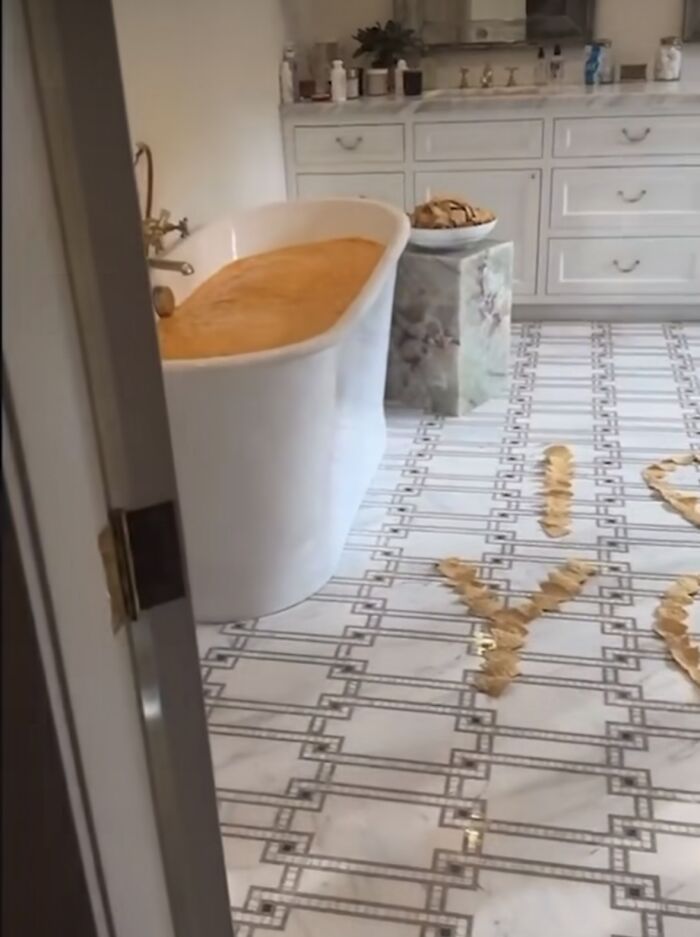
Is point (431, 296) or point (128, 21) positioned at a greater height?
point (128, 21)

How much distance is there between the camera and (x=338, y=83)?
4172mm

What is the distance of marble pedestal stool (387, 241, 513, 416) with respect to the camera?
10.8 feet

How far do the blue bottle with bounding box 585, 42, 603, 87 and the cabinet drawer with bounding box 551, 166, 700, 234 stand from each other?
0.47m

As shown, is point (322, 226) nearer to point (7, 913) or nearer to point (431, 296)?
point (431, 296)

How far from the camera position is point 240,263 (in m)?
3.44

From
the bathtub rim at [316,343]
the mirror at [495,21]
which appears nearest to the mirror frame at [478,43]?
the mirror at [495,21]

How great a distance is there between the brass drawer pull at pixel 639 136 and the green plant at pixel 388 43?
1010 mm

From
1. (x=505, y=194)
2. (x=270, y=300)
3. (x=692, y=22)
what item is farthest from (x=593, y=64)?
(x=270, y=300)

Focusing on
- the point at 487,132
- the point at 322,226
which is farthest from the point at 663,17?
the point at 322,226

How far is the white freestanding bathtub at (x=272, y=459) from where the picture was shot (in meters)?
2.12

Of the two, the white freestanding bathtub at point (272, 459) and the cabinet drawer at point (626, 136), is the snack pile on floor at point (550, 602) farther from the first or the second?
the cabinet drawer at point (626, 136)

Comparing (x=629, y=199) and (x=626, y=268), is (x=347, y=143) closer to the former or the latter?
(x=629, y=199)

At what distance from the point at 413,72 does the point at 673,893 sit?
3476mm

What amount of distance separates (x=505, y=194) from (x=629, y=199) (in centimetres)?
50
